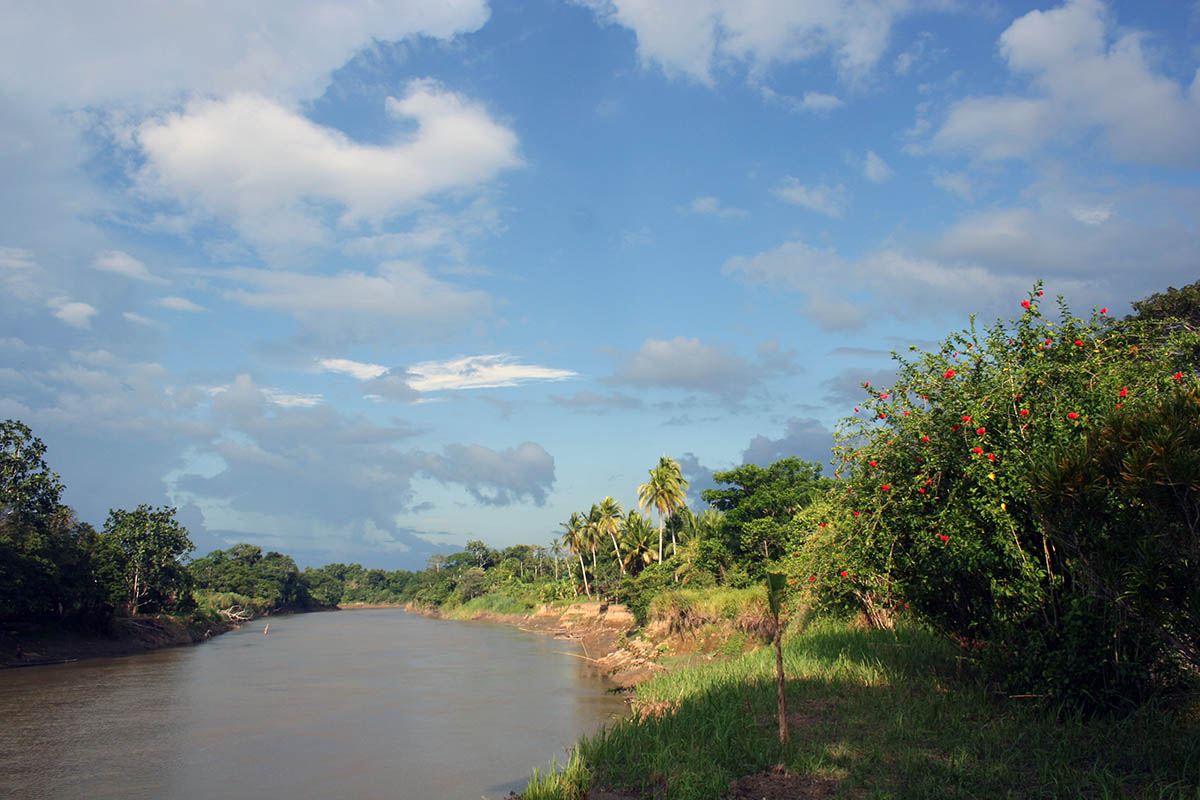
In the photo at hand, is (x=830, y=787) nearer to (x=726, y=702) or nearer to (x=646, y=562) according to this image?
(x=726, y=702)

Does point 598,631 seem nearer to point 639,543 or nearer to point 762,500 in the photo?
point 639,543

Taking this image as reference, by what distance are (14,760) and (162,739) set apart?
4197 millimetres

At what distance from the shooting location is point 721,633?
102 feet

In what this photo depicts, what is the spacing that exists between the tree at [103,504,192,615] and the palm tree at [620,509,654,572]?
129 feet

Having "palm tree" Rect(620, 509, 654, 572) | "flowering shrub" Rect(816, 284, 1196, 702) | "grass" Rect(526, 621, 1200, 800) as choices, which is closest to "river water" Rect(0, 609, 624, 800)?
"grass" Rect(526, 621, 1200, 800)

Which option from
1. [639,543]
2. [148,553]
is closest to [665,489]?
[639,543]

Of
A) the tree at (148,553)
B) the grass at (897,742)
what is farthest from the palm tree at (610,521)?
the grass at (897,742)

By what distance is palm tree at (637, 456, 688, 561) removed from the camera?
216 feet

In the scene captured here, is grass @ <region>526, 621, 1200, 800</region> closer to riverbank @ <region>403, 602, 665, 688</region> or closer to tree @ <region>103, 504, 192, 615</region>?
riverbank @ <region>403, 602, 665, 688</region>

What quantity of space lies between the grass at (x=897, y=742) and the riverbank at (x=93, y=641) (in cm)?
4371

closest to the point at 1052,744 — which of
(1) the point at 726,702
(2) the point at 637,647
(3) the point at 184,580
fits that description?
(1) the point at 726,702

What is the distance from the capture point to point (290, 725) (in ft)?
87.6

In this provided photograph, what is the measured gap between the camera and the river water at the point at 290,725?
61.8 ft

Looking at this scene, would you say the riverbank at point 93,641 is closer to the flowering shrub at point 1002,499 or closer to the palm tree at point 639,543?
the palm tree at point 639,543
